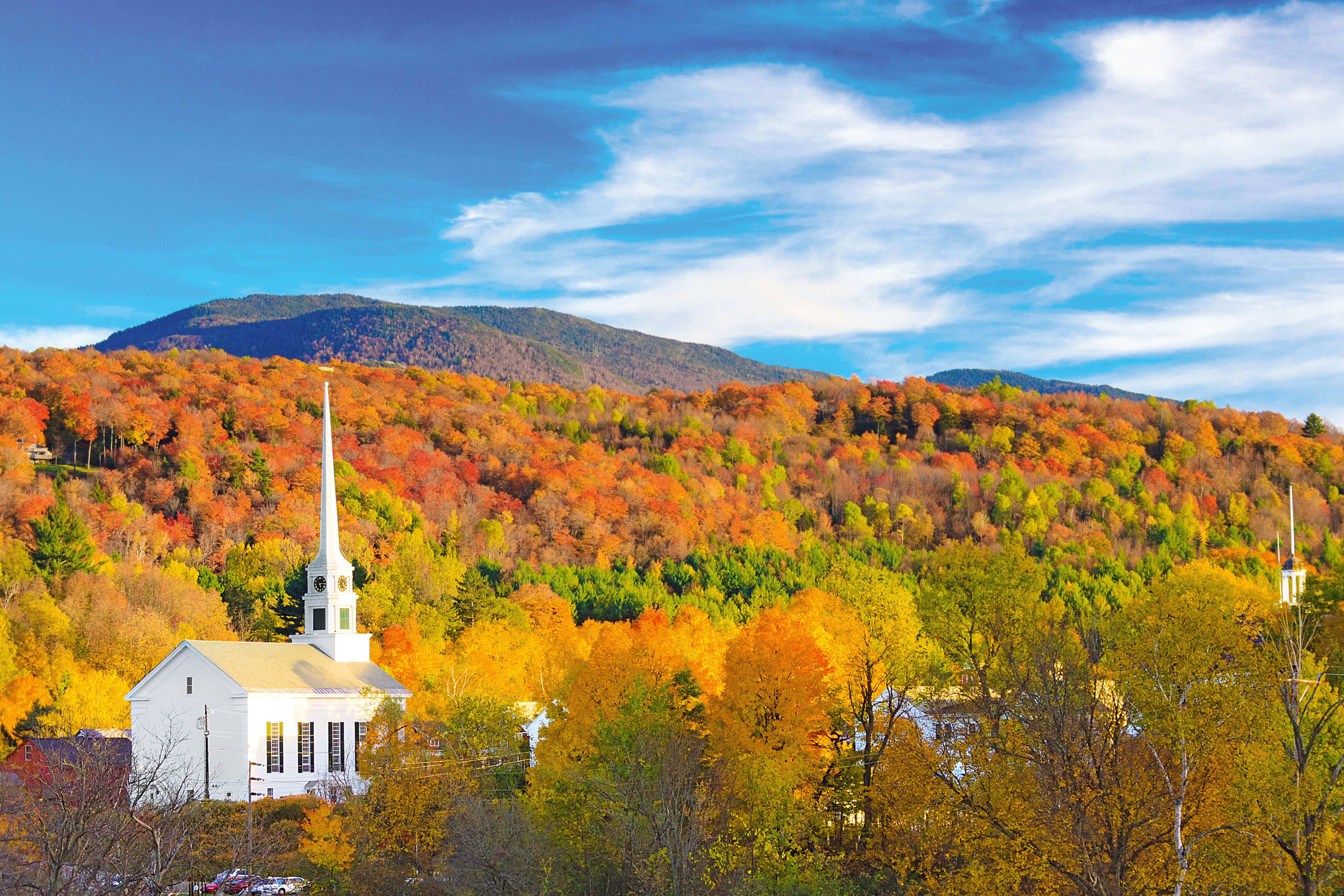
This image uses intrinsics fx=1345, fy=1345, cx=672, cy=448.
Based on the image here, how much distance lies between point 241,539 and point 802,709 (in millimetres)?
70694

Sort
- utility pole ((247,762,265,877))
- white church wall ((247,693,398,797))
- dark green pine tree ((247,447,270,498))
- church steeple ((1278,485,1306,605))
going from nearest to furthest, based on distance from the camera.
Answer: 1. utility pole ((247,762,265,877))
2. white church wall ((247,693,398,797))
3. church steeple ((1278,485,1306,605))
4. dark green pine tree ((247,447,270,498))

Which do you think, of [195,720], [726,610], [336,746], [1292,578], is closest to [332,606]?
[336,746]

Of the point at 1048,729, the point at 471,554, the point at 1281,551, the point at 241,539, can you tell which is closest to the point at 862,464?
the point at 1281,551

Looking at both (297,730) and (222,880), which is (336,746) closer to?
(297,730)

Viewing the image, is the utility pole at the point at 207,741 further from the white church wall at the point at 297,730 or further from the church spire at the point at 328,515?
the church spire at the point at 328,515

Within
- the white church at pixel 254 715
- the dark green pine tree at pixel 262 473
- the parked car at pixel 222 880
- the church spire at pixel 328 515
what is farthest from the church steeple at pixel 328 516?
the dark green pine tree at pixel 262 473

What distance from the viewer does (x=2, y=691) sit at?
7025cm

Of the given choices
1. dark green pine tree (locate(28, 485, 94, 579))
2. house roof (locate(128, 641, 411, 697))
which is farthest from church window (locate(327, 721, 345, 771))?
dark green pine tree (locate(28, 485, 94, 579))

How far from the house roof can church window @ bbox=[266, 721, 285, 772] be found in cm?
146

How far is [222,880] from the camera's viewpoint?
45000mm

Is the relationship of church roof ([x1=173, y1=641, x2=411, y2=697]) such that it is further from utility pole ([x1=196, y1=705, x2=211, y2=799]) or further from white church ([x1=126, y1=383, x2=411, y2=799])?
utility pole ([x1=196, y1=705, x2=211, y2=799])

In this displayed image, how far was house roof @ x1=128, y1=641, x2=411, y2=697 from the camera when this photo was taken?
5709 centimetres

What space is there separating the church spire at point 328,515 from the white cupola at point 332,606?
0.04 meters

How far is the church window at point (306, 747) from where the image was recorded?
57.7 meters
